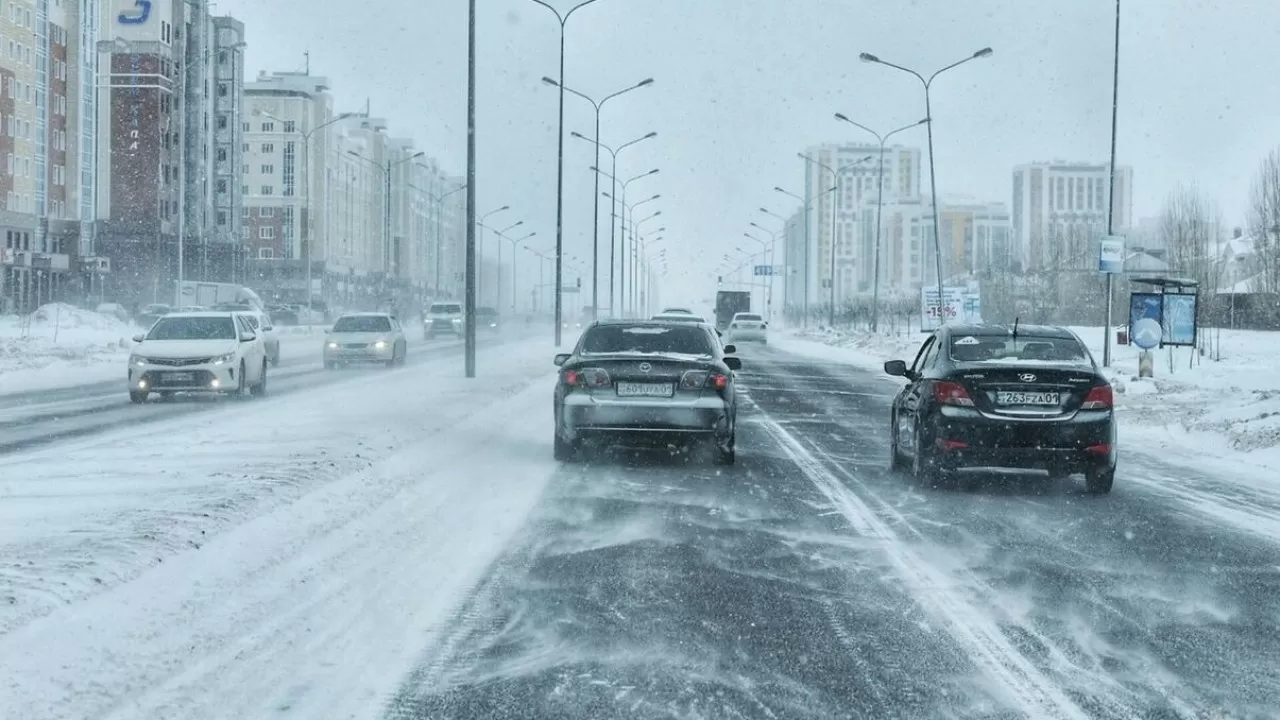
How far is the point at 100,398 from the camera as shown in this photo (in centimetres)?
2508

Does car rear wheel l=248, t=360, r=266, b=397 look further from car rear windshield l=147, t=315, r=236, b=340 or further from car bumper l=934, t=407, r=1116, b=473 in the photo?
car bumper l=934, t=407, r=1116, b=473

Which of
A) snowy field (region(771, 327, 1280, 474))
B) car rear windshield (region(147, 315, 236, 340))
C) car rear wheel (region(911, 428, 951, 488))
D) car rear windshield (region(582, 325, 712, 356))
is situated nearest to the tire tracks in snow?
car rear wheel (region(911, 428, 951, 488))

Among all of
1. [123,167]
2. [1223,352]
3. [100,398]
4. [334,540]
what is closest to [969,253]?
[123,167]

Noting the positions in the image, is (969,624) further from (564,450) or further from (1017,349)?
(564,450)

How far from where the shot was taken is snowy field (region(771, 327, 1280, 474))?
55.4ft

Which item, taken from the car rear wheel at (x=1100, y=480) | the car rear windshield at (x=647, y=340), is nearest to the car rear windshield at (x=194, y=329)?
the car rear windshield at (x=647, y=340)

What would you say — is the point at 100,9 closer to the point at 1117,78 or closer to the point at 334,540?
the point at 1117,78

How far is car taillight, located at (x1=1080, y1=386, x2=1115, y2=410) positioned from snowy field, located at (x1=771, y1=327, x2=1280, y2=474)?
2569mm

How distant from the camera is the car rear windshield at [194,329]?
24.7 meters

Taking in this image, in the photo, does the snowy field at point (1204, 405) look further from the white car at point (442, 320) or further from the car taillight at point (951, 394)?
the white car at point (442, 320)

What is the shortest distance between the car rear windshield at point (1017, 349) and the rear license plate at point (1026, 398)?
0.52m

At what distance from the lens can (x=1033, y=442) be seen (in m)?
11.9

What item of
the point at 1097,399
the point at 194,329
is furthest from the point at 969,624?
the point at 194,329

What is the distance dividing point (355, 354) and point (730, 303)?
156 feet
